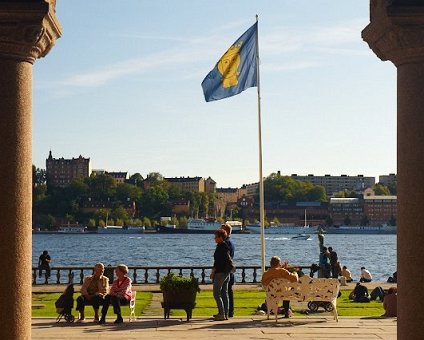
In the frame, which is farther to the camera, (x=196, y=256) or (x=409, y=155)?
(x=196, y=256)

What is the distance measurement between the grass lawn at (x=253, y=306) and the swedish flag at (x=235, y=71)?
18.0ft

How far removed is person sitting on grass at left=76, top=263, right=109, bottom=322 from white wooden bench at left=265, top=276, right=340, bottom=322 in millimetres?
2859

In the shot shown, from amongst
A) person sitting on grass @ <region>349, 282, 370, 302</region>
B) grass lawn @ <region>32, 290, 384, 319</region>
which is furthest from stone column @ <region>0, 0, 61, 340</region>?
person sitting on grass @ <region>349, 282, 370, 302</region>

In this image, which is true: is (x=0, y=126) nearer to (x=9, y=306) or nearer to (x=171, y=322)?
(x=9, y=306)

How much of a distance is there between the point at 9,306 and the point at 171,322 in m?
7.71

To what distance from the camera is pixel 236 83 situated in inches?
1073

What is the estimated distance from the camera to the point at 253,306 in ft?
71.6

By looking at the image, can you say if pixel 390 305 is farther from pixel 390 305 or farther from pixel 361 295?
pixel 361 295

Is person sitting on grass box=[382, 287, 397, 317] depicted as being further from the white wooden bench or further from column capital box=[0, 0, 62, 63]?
column capital box=[0, 0, 62, 63]

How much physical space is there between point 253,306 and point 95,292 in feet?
18.2

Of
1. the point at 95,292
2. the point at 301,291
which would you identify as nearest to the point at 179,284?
the point at 95,292

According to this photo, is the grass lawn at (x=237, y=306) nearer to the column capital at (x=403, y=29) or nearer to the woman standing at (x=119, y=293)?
the woman standing at (x=119, y=293)

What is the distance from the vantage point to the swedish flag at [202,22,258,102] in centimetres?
2677

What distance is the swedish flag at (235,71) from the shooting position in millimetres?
26766
